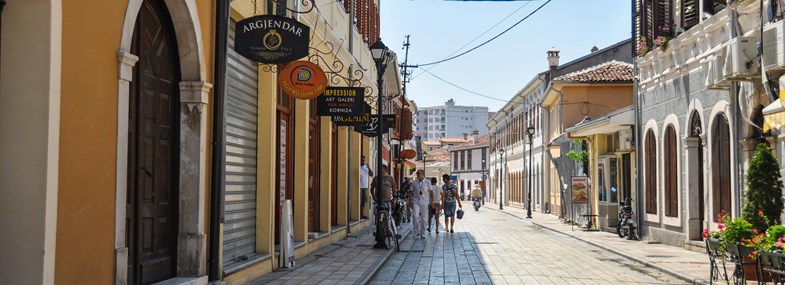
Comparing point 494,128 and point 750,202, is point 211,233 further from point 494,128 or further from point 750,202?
point 494,128

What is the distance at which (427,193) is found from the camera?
71.4ft

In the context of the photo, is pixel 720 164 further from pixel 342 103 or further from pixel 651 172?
pixel 342 103

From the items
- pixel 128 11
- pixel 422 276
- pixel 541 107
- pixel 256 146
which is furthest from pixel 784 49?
pixel 541 107

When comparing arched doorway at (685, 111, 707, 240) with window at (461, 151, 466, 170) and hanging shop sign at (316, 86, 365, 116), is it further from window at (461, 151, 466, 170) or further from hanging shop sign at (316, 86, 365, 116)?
window at (461, 151, 466, 170)

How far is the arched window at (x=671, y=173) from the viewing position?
62.7 ft

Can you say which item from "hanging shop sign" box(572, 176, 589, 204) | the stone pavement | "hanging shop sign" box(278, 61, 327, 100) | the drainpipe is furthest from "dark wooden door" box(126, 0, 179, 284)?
"hanging shop sign" box(572, 176, 589, 204)

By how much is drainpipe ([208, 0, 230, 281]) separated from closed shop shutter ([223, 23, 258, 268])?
3.26ft

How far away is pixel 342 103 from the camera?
55.1 feet

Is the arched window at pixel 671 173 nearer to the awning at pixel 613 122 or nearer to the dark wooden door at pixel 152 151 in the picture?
the awning at pixel 613 122

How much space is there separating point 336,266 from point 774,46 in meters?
6.99

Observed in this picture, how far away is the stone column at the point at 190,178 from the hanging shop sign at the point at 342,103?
7.45 meters

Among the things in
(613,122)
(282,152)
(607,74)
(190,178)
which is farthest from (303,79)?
(607,74)

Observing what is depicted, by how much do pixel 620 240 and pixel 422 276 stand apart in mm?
10092

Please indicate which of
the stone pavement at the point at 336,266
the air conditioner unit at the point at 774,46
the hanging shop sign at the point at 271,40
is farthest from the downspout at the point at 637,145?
the hanging shop sign at the point at 271,40
